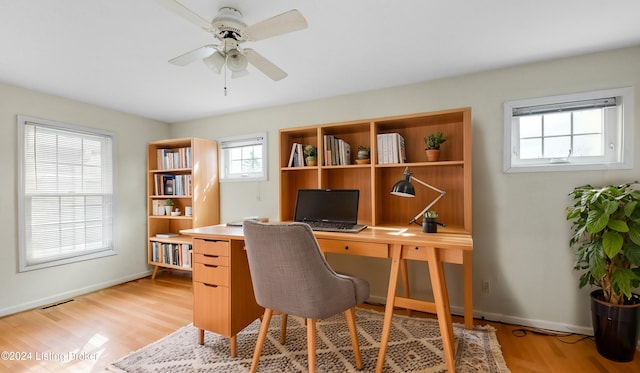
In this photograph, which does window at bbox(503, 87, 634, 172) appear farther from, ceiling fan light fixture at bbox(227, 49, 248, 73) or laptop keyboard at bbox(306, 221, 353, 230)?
ceiling fan light fixture at bbox(227, 49, 248, 73)

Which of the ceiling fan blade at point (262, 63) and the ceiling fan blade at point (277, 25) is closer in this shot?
the ceiling fan blade at point (277, 25)

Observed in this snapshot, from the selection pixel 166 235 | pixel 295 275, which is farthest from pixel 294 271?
pixel 166 235

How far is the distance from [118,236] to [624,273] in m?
4.71

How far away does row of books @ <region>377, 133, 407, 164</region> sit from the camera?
8.11 feet

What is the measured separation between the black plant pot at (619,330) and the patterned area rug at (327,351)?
649mm

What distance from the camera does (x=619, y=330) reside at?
1.85 m

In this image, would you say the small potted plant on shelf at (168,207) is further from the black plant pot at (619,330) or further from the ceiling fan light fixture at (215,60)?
the black plant pot at (619,330)

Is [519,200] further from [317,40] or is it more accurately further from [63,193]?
[63,193]

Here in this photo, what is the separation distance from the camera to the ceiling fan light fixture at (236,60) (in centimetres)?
174

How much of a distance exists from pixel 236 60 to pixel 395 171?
168cm

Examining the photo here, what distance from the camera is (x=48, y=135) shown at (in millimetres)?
3010

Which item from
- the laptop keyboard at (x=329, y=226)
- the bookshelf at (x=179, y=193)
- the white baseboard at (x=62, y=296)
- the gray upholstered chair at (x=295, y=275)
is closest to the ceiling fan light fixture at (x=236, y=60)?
the gray upholstered chair at (x=295, y=275)

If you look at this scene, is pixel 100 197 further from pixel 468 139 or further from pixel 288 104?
pixel 468 139

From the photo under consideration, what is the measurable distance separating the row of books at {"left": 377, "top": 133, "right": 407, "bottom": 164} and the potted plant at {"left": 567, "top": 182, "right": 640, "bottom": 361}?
124 cm
